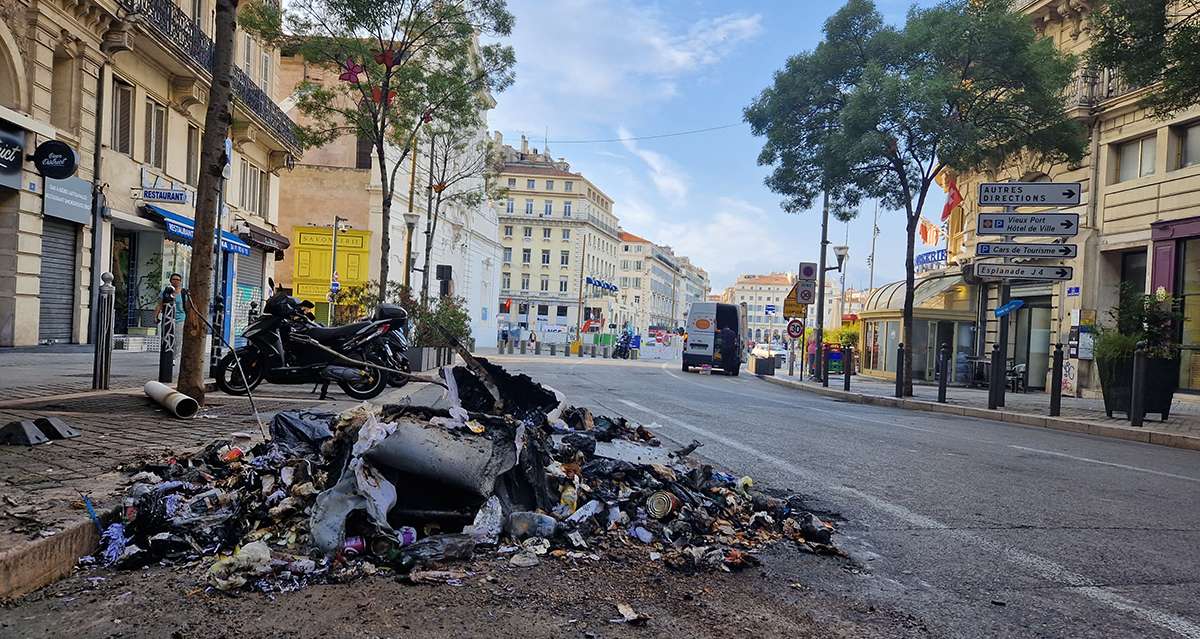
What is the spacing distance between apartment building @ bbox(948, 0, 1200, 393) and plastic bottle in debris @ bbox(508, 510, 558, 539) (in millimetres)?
20227

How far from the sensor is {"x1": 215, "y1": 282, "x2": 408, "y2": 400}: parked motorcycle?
10.1 meters

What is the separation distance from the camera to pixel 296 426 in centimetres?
549

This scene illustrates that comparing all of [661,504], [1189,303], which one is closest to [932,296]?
[1189,303]

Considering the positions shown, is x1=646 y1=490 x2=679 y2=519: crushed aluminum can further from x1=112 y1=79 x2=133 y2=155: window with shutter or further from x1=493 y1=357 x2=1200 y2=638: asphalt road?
x1=112 y1=79 x2=133 y2=155: window with shutter

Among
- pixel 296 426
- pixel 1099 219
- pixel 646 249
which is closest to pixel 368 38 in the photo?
pixel 296 426

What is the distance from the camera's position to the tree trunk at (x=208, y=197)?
7816mm

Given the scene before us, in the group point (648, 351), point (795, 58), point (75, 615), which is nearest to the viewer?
point (75, 615)

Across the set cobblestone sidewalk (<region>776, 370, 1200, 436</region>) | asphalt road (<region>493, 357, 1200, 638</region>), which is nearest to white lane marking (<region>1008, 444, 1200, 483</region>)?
asphalt road (<region>493, 357, 1200, 638</region>)

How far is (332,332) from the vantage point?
416 inches

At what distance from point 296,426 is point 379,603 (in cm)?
269

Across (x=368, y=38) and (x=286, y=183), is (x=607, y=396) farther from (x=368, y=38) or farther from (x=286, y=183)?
(x=286, y=183)

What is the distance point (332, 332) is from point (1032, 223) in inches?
556

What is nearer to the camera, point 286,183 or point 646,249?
point 286,183

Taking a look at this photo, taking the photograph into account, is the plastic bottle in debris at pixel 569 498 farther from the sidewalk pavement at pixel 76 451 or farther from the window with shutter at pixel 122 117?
the window with shutter at pixel 122 117
